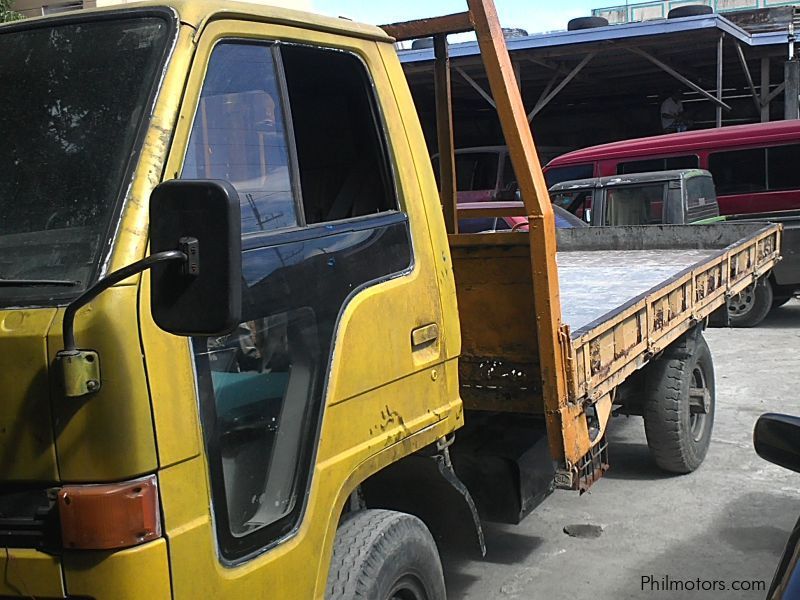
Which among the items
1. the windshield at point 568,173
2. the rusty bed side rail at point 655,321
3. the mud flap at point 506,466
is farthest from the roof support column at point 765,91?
the mud flap at point 506,466

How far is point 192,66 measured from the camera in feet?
7.39

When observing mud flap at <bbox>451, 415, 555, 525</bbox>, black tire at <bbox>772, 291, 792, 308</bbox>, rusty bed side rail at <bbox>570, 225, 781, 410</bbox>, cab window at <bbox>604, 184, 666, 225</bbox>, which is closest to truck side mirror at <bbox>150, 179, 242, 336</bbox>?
rusty bed side rail at <bbox>570, 225, 781, 410</bbox>

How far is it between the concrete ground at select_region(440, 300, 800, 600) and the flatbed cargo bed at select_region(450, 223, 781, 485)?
2.22ft

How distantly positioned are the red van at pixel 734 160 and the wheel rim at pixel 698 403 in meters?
7.75

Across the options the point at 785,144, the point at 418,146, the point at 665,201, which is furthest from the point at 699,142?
the point at 418,146

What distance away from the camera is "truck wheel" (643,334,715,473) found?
5.41m

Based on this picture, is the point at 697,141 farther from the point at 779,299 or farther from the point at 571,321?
the point at 571,321

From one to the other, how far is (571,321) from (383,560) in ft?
7.56

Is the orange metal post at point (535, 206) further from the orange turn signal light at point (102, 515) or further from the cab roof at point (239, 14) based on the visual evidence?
the orange turn signal light at point (102, 515)

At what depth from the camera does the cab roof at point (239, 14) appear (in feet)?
7.60

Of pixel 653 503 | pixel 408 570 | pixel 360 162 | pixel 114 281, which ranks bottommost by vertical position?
pixel 653 503

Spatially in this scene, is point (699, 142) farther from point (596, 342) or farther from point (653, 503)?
point (596, 342)

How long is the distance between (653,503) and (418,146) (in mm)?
3225

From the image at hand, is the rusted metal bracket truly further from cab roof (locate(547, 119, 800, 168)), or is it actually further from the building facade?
the building facade
